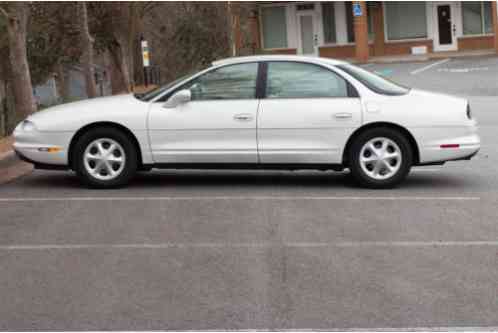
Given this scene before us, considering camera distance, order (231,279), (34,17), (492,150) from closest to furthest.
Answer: (231,279)
(492,150)
(34,17)

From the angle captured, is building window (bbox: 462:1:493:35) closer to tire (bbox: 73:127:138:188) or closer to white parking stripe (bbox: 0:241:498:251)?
tire (bbox: 73:127:138:188)

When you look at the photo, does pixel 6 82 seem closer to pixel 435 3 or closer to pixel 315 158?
pixel 315 158

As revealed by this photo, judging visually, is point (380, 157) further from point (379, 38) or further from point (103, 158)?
point (379, 38)

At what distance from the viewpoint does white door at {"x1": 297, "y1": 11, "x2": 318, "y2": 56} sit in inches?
2094

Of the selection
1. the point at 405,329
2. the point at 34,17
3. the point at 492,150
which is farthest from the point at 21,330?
the point at 34,17

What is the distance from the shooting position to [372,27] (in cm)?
5228

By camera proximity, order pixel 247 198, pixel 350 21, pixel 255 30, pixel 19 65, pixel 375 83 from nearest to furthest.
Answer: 1. pixel 247 198
2. pixel 375 83
3. pixel 19 65
4. pixel 350 21
5. pixel 255 30

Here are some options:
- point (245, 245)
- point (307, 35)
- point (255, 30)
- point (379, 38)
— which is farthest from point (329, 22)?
point (245, 245)

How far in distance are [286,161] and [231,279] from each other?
4.18 m

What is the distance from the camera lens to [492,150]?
14898mm

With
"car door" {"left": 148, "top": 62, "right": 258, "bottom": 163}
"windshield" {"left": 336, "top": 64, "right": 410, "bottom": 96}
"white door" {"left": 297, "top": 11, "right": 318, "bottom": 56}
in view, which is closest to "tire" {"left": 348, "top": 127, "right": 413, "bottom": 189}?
"windshield" {"left": 336, "top": 64, "right": 410, "bottom": 96}

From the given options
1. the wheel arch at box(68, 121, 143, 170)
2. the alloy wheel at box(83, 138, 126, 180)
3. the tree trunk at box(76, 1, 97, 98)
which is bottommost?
the alloy wheel at box(83, 138, 126, 180)

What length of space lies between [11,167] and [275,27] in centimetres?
4136

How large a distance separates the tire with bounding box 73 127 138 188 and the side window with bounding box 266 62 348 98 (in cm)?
168
